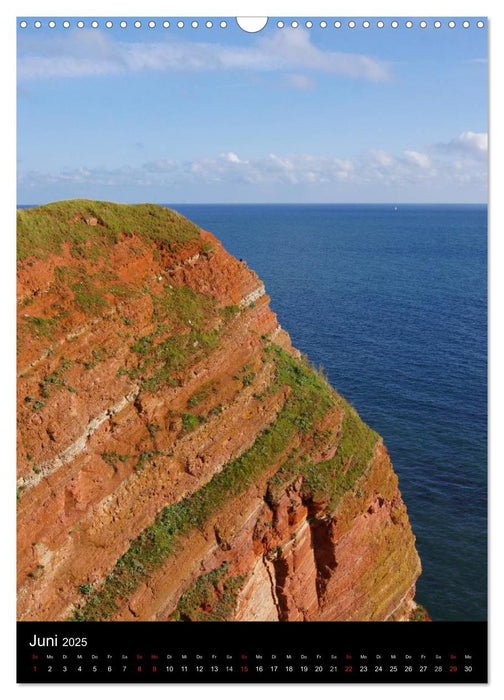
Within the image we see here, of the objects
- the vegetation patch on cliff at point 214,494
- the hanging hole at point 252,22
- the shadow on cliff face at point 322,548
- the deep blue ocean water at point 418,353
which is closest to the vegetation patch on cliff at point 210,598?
the vegetation patch on cliff at point 214,494

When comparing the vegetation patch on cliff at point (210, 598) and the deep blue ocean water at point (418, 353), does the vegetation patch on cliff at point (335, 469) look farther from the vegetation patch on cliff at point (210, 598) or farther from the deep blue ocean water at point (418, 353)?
the deep blue ocean water at point (418, 353)

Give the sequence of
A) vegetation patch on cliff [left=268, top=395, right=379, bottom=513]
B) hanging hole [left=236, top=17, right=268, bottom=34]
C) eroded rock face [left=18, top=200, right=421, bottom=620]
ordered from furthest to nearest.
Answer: vegetation patch on cliff [left=268, top=395, right=379, bottom=513] → eroded rock face [left=18, top=200, right=421, bottom=620] → hanging hole [left=236, top=17, right=268, bottom=34]

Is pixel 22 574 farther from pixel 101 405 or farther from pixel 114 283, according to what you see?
pixel 114 283

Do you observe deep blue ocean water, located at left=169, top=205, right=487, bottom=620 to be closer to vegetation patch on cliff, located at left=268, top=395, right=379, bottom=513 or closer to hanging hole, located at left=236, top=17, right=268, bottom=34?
hanging hole, located at left=236, top=17, right=268, bottom=34

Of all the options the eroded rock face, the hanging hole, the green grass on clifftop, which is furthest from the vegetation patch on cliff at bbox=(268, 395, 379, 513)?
the hanging hole

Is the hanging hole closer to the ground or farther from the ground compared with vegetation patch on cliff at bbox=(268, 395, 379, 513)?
farther from the ground
